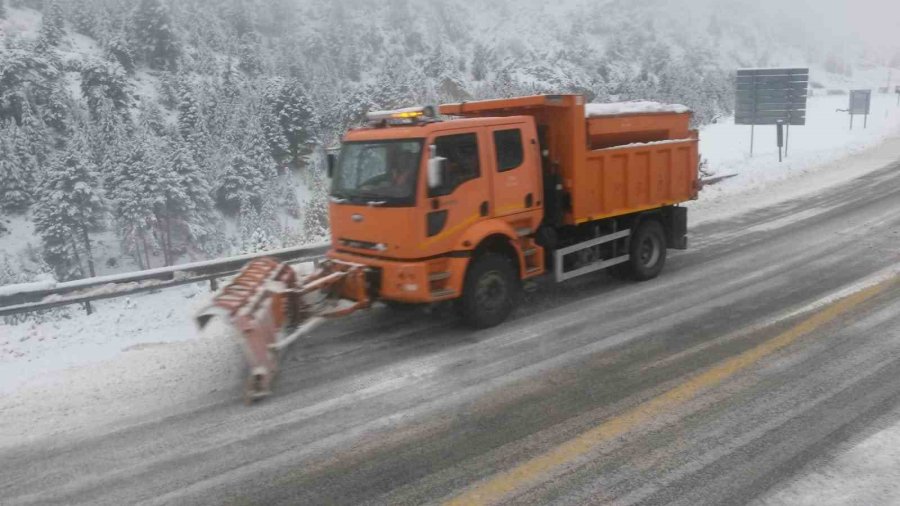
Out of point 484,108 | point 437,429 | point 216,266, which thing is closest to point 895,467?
point 437,429

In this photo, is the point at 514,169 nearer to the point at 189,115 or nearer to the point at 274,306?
Answer: the point at 274,306

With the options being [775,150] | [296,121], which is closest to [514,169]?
[775,150]

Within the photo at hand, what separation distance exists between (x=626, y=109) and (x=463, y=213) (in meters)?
3.18

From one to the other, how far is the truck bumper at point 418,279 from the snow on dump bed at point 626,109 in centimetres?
281

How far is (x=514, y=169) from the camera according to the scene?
24.5 feet

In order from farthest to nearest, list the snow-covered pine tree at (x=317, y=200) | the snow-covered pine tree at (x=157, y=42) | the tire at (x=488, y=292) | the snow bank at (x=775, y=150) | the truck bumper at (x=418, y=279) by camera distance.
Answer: the snow-covered pine tree at (x=157, y=42) < the snow-covered pine tree at (x=317, y=200) < the snow bank at (x=775, y=150) < the tire at (x=488, y=292) < the truck bumper at (x=418, y=279)

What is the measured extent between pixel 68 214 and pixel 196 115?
25.1 m

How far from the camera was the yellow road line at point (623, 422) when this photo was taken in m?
4.07

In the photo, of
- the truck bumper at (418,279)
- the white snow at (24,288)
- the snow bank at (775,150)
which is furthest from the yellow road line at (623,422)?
the snow bank at (775,150)

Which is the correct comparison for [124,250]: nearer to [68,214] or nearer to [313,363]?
[68,214]

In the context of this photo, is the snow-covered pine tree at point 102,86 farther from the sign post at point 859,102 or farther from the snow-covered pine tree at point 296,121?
the sign post at point 859,102

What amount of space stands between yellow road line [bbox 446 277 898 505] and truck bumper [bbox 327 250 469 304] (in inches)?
100

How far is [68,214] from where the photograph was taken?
50.8 m

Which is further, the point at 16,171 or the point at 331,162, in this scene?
the point at 16,171
